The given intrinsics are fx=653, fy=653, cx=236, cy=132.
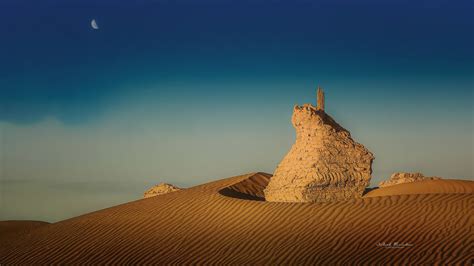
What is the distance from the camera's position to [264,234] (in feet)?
67.9

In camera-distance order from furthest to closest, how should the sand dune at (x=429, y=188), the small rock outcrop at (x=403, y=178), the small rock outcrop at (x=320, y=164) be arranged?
the small rock outcrop at (x=403, y=178) → the sand dune at (x=429, y=188) → the small rock outcrop at (x=320, y=164)

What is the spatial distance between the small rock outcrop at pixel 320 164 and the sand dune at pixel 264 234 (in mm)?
1589

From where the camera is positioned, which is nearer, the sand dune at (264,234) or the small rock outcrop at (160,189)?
the sand dune at (264,234)

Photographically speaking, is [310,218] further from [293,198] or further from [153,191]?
[153,191]

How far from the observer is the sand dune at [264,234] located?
18297mm

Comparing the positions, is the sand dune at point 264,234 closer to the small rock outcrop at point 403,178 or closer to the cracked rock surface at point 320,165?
the cracked rock surface at point 320,165

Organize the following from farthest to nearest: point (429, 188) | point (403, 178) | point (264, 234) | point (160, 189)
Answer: point (160, 189) < point (403, 178) < point (429, 188) < point (264, 234)

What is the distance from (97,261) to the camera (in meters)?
20.1

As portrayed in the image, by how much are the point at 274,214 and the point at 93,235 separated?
648 cm

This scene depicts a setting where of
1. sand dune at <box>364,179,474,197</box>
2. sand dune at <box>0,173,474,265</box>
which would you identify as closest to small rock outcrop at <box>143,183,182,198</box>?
sand dune at <box>0,173,474,265</box>

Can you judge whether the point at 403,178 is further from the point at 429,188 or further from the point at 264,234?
the point at 264,234

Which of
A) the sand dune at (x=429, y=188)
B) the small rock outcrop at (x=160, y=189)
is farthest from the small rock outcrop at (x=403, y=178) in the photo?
the small rock outcrop at (x=160, y=189)

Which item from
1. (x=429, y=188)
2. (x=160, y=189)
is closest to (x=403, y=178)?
(x=429, y=188)

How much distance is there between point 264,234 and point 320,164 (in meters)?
4.80
